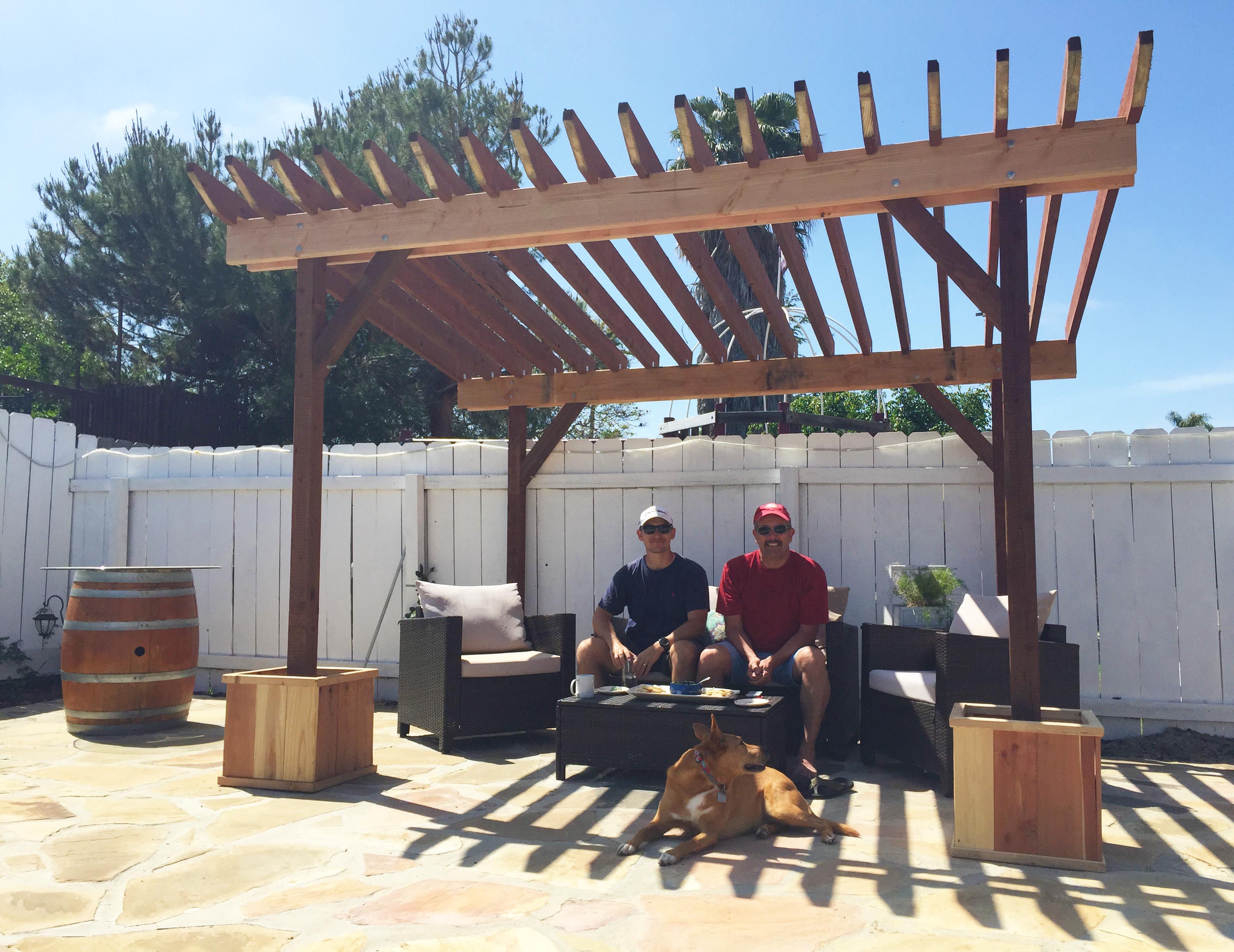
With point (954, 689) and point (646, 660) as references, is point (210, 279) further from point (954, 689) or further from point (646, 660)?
point (954, 689)

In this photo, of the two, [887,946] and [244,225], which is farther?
[244,225]

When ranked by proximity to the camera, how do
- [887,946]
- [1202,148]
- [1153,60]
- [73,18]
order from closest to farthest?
[887,946], [1153,60], [73,18], [1202,148]

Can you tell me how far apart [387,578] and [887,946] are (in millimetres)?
4494

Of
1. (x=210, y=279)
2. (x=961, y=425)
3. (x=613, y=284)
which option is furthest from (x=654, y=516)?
(x=210, y=279)

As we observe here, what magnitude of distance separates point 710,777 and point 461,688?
6.38 ft

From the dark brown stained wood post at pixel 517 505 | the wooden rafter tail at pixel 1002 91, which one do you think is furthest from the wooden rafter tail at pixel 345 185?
the wooden rafter tail at pixel 1002 91

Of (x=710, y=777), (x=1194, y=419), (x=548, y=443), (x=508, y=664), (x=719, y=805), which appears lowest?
(x=719, y=805)

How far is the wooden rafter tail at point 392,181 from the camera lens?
11.4ft

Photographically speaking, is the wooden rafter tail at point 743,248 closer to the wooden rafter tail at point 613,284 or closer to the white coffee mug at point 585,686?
the wooden rafter tail at point 613,284

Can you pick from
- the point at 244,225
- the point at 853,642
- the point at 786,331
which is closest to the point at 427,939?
the point at 853,642

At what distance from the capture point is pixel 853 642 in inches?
175

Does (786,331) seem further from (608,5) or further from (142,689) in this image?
(142,689)

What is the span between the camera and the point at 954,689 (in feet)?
12.2

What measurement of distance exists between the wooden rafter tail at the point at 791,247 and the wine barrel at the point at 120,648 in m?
3.58
